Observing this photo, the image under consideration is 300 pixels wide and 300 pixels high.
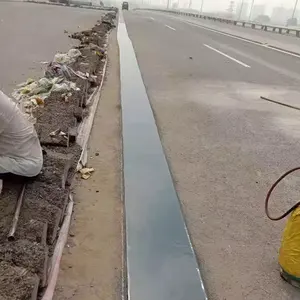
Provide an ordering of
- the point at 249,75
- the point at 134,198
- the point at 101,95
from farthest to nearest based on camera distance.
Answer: the point at 249,75 < the point at 101,95 < the point at 134,198

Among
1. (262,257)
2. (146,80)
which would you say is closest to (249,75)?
(146,80)

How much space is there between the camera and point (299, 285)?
2.79 m

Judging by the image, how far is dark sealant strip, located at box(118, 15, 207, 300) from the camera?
2834 mm

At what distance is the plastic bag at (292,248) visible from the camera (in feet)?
8.79

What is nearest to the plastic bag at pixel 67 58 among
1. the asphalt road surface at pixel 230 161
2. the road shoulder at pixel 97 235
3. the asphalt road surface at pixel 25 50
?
the asphalt road surface at pixel 25 50

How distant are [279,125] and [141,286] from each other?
4.47 m

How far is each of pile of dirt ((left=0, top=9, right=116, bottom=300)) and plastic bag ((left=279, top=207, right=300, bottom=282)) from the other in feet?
5.14

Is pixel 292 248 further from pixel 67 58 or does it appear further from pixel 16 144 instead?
pixel 67 58

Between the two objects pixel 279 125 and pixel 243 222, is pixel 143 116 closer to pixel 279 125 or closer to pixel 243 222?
pixel 279 125

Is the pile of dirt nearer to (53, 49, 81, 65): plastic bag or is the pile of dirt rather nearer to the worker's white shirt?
the worker's white shirt

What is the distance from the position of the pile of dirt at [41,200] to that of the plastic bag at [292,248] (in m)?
1.57

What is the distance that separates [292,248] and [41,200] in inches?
74.2

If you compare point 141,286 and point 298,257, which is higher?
point 298,257

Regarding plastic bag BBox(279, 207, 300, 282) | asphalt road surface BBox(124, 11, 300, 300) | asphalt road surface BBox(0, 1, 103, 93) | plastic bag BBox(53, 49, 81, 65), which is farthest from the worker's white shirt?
plastic bag BBox(53, 49, 81, 65)
